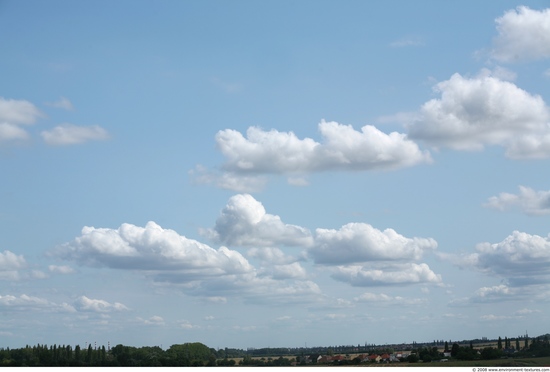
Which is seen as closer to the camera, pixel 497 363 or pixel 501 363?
pixel 501 363

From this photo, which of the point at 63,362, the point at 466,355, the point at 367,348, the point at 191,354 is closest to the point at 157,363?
the point at 191,354

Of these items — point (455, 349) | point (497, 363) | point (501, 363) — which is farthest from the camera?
point (455, 349)

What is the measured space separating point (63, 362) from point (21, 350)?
879 centimetres

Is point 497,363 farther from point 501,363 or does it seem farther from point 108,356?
point 108,356

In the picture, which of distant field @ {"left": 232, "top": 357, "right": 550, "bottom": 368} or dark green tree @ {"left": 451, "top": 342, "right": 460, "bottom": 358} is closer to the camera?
distant field @ {"left": 232, "top": 357, "right": 550, "bottom": 368}

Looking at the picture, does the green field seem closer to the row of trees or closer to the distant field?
the distant field

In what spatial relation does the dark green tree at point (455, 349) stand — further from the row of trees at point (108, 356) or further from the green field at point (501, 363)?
the row of trees at point (108, 356)

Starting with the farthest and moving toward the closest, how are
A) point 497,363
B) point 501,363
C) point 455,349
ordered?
point 455,349 < point 497,363 < point 501,363

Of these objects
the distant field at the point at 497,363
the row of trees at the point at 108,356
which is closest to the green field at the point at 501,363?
the distant field at the point at 497,363

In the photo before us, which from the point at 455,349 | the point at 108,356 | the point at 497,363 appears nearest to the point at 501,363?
the point at 497,363

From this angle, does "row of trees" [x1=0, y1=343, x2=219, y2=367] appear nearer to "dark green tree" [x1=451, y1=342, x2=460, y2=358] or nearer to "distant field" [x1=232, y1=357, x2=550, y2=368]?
"distant field" [x1=232, y1=357, x2=550, y2=368]

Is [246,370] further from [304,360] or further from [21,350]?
[21,350]

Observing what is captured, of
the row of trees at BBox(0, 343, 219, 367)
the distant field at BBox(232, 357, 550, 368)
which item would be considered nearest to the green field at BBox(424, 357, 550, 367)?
the distant field at BBox(232, 357, 550, 368)

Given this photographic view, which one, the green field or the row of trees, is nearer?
the green field
